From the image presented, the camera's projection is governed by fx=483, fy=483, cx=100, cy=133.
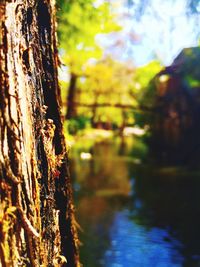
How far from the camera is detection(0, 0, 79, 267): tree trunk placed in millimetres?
2885

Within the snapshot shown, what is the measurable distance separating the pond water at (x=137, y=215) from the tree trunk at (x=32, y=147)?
4432 millimetres

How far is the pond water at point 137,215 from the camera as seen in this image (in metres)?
8.91

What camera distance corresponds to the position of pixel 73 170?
64.1 feet

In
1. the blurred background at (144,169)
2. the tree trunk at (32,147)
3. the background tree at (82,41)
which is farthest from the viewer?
the background tree at (82,41)

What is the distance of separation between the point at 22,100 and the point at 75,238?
1916mm

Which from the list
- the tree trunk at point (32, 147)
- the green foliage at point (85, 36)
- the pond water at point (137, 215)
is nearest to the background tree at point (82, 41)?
the green foliage at point (85, 36)

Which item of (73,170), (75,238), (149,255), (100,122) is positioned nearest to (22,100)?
(75,238)

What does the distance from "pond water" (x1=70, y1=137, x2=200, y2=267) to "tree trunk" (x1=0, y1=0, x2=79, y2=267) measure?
443 centimetres

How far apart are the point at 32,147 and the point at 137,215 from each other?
29.8 ft

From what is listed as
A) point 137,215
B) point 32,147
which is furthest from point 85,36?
point 32,147

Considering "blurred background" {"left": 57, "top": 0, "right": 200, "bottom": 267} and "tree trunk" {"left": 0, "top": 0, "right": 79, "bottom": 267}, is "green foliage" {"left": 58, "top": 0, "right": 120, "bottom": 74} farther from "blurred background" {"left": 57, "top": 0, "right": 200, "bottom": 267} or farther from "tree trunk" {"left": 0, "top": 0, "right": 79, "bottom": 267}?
"tree trunk" {"left": 0, "top": 0, "right": 79, "bottom": 267}

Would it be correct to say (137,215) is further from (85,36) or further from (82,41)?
(82,41)

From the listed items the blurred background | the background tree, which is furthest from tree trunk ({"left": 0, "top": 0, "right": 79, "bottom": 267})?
the background tree

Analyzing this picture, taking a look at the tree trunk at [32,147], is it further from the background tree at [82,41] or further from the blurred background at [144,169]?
the background tree at [82,41]
